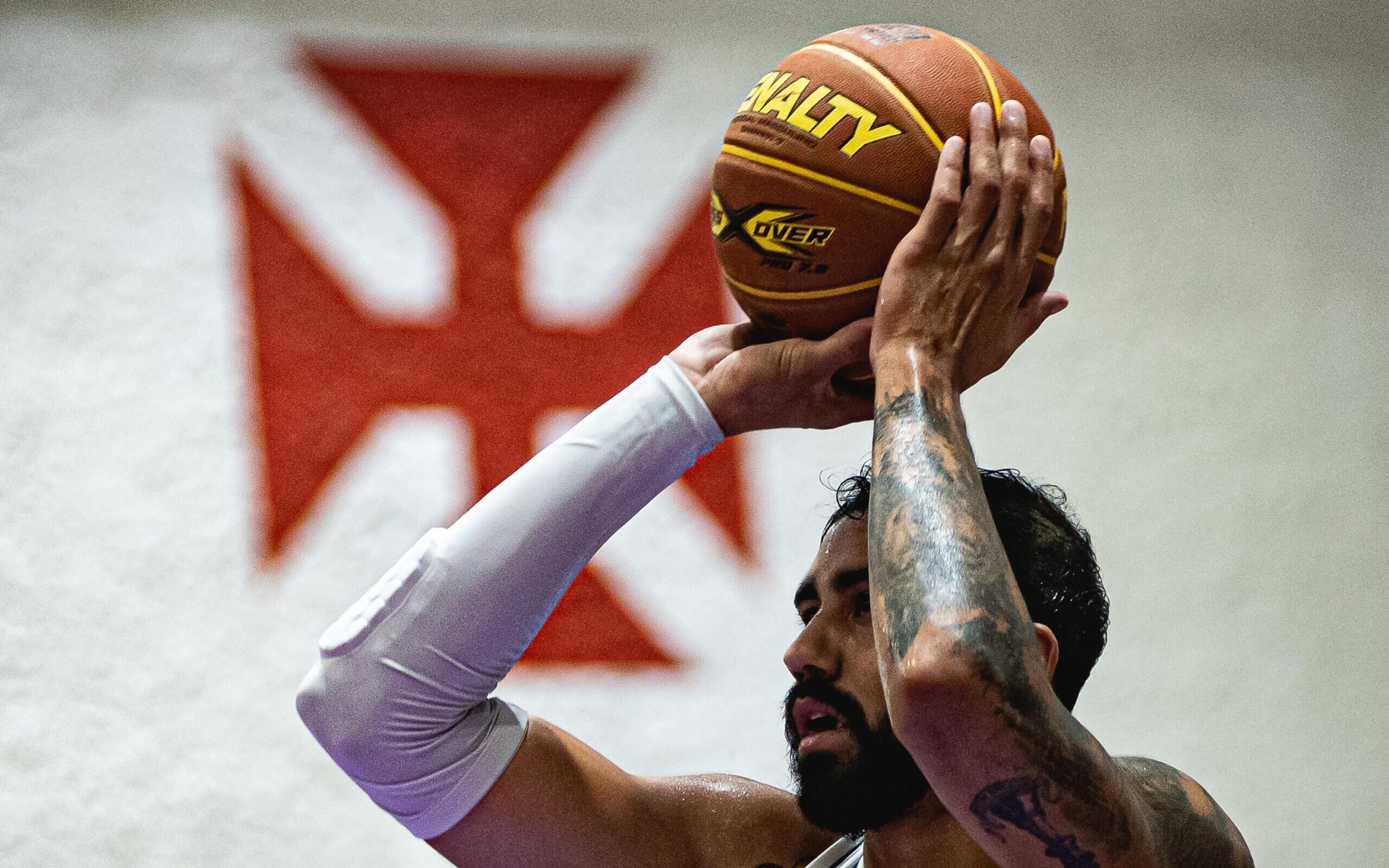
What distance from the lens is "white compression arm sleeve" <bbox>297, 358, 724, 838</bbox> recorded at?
4.82 ft

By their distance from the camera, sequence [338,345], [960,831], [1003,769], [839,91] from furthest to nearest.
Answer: [338,345] < [960,831] < [839,91] < [1003,769]

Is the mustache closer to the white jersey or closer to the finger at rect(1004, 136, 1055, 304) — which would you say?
the white jersey

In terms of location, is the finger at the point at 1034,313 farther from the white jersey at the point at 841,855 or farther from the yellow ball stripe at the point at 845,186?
the white jersey at the point at 841,855

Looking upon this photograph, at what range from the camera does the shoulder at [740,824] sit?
67.4 inches

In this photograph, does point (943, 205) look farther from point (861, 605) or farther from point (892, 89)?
point (861, 605)

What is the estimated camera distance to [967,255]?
1.25 meters

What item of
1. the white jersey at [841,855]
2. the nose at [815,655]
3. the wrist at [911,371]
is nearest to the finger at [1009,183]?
the wrist at [911,371]

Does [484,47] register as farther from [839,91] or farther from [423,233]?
[839,91]

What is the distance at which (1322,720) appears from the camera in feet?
9.55

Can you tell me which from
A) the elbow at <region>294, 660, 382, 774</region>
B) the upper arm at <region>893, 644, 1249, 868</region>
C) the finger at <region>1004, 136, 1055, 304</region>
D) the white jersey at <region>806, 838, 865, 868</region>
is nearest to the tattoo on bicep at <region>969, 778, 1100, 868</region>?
the upper arm at <region>893, 644, 1249, 868</region>

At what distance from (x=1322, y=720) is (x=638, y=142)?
1.93m

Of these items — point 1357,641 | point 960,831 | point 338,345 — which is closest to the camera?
point 960,831

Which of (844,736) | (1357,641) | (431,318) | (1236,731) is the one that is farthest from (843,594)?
(1357,641)

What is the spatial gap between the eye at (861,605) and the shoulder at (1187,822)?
32 cm
